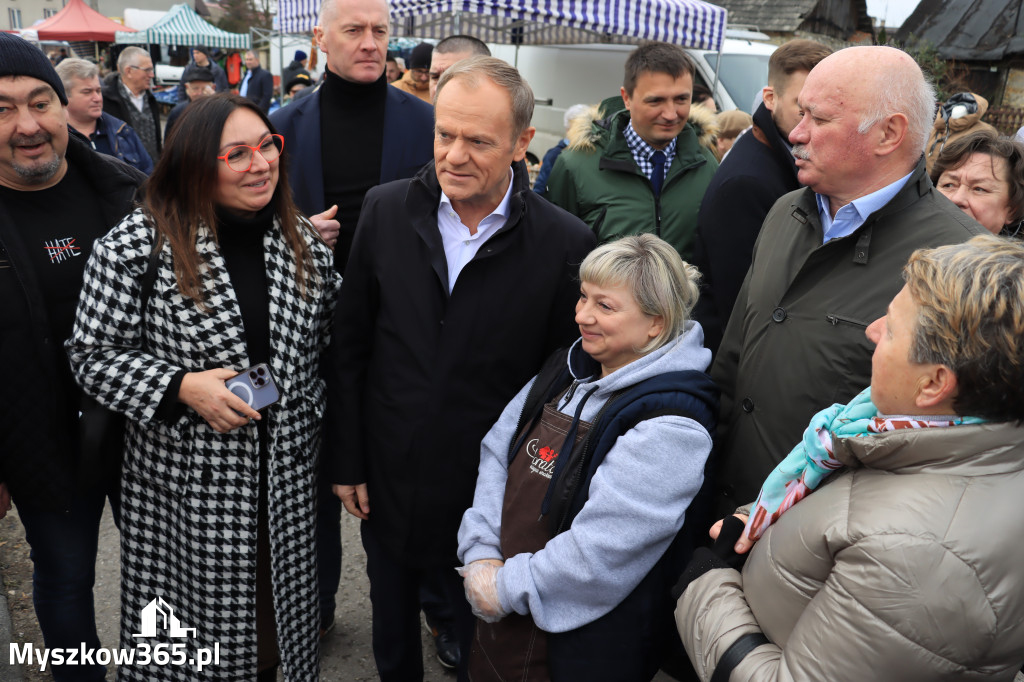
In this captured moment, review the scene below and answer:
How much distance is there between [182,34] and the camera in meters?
23.7

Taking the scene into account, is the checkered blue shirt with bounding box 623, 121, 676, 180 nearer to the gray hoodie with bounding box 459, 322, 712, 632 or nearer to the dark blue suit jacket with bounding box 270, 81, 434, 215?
the dark blue suit jacket with bounding box 270, 81, 434, 215

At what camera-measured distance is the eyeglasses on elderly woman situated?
229 cm

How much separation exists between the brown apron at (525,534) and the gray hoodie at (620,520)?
0.06 metres

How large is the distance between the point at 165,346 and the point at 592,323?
1262mm

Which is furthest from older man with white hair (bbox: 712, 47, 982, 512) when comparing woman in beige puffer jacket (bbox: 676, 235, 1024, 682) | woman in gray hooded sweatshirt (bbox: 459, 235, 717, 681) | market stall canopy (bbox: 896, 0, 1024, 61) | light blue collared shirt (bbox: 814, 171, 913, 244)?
market stall canopy (bbox: 896, 0, 1024, 61)

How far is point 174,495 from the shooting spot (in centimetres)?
238

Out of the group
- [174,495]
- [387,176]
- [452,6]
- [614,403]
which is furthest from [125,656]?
[452,6]

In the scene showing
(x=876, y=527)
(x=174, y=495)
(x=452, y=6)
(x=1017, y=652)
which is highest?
(x=452, y=6)

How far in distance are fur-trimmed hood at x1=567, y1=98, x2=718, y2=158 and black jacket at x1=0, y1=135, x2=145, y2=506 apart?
2.06 m

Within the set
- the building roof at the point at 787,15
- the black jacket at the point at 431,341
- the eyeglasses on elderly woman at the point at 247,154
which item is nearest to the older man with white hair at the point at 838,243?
the black jacket at the point at 431,341

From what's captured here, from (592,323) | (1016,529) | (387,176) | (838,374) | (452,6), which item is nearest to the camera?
(1016,529)

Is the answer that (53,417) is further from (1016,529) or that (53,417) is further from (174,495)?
(1016,529)

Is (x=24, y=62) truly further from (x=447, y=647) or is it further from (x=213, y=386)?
(x=447, y=647)

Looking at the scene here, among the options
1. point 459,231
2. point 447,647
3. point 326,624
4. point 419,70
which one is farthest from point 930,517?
point 419,70
